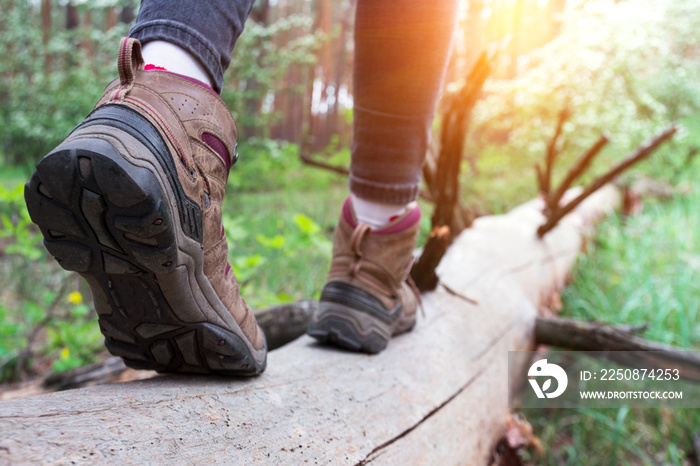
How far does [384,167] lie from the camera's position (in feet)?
3.76

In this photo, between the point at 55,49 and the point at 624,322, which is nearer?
the point at 624,322

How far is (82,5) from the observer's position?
400 centimetres

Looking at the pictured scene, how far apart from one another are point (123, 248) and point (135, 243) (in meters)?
0.03

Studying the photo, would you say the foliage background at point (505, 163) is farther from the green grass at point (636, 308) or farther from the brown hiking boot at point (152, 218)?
the brown hiking boot at point (152, 218)

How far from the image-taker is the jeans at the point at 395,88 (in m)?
1.02

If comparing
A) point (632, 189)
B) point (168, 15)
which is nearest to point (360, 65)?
point (168, 15)

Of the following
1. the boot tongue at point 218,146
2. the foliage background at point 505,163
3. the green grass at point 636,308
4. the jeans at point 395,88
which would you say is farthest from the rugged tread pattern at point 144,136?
the green grass at point 636,308

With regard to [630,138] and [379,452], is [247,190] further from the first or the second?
[379,452]

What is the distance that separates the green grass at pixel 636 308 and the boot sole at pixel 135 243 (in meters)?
1.46

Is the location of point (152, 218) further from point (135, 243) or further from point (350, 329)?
point (350, 329)

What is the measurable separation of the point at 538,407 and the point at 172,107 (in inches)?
84.9

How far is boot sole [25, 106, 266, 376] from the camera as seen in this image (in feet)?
1.88

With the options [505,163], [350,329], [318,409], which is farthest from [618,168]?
[505,163]

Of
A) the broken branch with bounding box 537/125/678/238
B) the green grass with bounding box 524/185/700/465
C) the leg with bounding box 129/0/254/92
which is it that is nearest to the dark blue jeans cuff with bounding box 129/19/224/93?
the leg with bounding box 129/0/254/92
